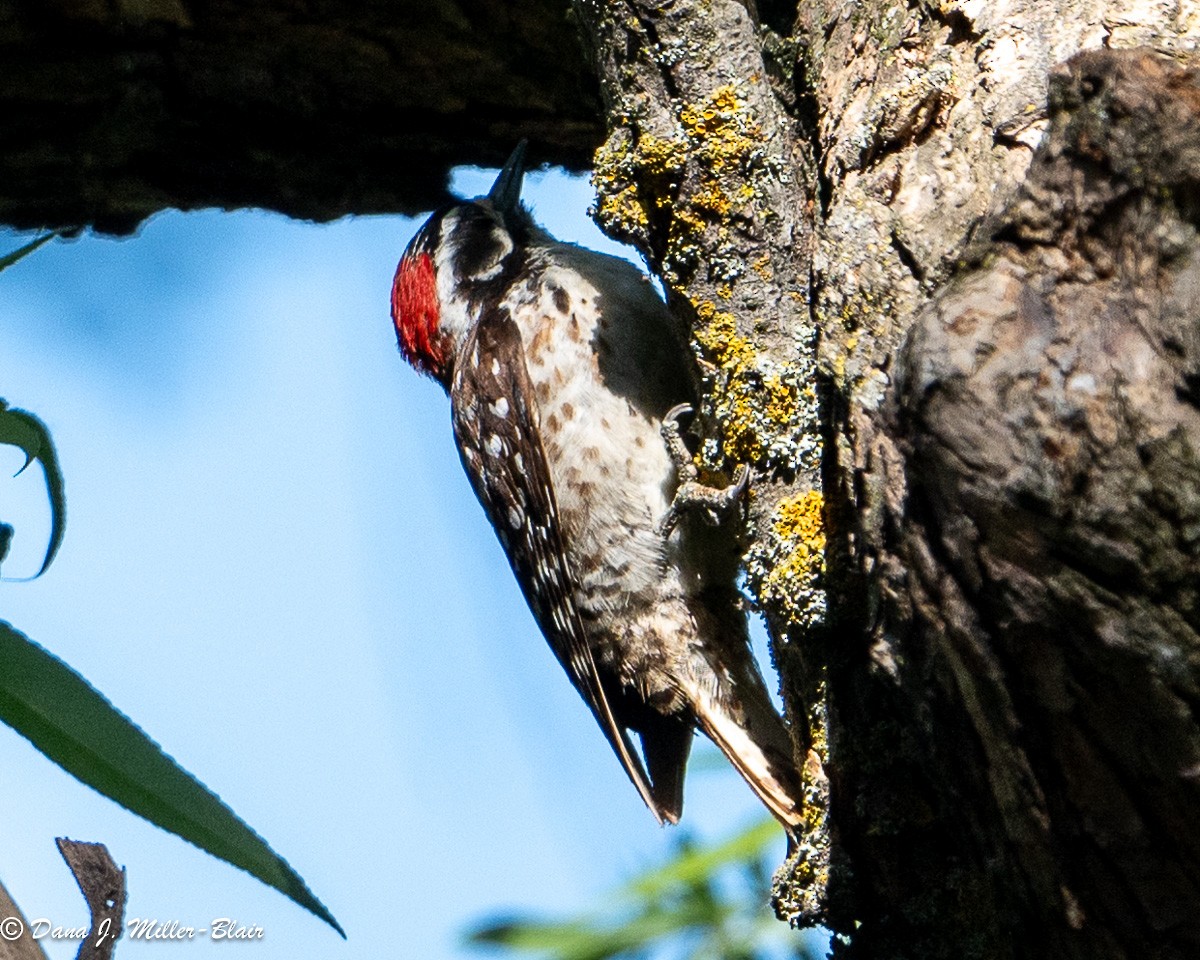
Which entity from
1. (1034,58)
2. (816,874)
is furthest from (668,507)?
(1034,58)

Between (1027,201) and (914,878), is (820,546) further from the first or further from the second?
(1027,201)

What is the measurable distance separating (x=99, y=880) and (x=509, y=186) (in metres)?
2.86

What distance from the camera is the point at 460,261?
421cm

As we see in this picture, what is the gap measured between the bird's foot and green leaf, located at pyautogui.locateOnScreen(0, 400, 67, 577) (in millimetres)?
1433

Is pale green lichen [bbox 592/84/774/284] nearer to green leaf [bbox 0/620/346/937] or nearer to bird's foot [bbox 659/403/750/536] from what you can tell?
bird's foot [bbox 659/403/750/536]

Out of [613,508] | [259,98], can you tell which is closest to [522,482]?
[613,508]

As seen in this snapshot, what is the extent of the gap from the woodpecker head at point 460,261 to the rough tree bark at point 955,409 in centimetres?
102

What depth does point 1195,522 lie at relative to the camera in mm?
1550

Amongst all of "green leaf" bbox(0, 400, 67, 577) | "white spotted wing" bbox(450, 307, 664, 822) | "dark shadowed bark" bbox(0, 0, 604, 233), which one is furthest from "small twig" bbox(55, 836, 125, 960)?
"dark shadowed bark" bbox(0, 0, 604, 233)

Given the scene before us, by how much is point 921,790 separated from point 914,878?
168 millimetres

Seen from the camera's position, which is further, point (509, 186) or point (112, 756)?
point (509, 186)

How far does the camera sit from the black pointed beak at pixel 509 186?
4070 millimetres

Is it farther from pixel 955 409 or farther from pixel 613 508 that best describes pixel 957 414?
pixel 613 508

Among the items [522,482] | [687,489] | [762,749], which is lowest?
[762,749]
